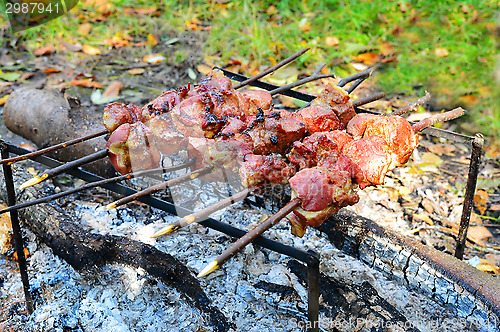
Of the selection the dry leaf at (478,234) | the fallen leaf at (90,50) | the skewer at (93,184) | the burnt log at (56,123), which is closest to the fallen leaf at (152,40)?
the fallen leaf at (90,50)

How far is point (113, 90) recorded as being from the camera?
16.4ft

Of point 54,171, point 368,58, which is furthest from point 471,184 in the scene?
point 368,58

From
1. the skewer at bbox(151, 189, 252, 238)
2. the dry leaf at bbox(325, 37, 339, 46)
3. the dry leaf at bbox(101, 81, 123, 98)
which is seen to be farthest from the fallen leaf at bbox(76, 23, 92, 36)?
the skewer at bbox(151, 189, 252, 238)

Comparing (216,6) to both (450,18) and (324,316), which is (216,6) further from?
(324,316)

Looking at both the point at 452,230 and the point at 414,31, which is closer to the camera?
the point at 452,230

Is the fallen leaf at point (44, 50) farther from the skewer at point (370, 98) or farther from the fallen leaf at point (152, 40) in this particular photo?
the skewer at point (370, 98)

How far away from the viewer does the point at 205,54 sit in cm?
577

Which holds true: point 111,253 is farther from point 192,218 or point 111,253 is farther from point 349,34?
point 349,34

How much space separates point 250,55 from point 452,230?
364 centimetres

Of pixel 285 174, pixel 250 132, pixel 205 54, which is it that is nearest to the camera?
pixel 285 174

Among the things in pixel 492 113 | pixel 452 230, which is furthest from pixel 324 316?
pixel 492 113

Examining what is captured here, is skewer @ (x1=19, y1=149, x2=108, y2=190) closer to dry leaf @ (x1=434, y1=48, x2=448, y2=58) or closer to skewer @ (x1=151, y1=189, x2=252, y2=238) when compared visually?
skewer @ (x1=151, y1=189, x2=252, y2=238)

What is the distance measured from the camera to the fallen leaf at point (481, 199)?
336cm

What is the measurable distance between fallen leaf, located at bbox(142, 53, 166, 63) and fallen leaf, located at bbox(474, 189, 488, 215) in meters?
4.31
